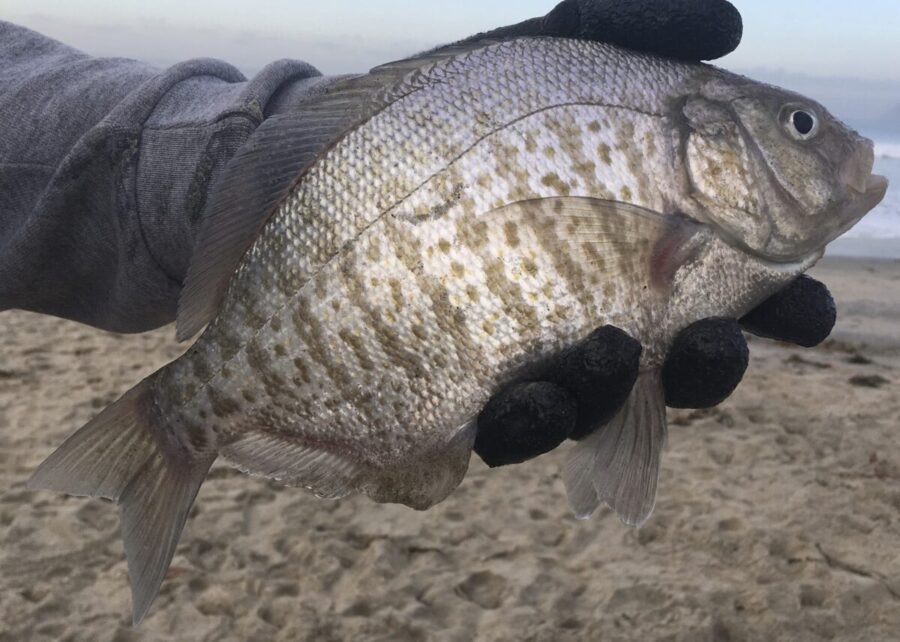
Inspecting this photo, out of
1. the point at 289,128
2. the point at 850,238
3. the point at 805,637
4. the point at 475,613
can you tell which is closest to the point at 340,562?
the point at 475,613

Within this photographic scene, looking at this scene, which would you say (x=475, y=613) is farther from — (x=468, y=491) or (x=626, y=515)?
(x=626, y=515)

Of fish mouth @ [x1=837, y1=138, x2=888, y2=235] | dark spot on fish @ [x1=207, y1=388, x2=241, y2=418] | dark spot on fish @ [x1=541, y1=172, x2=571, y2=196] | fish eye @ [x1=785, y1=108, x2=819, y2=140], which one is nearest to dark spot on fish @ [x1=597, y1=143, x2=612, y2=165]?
dark spot on fish @ [x1=541, y1=172, x2=571, y2=196]

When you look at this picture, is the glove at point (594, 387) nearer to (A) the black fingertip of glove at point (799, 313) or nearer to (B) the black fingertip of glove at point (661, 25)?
(A) the black fingertip of glove at point (799, 313)

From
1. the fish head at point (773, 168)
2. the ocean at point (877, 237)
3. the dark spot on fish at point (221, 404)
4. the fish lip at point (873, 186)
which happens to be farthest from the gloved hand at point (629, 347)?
the ocean at point (877, 237)

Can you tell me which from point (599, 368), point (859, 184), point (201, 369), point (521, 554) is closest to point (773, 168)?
point (859, 184)

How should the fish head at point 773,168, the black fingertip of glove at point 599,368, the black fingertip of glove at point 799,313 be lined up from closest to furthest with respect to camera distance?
1. the black fingertip of glove at point 599,368
2. the fish head at point 773,168
3. the black fingertip of glove at point 799,313

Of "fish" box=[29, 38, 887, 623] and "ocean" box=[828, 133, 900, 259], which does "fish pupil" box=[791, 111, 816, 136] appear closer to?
"fish" box=[29, 38, 887, 623]

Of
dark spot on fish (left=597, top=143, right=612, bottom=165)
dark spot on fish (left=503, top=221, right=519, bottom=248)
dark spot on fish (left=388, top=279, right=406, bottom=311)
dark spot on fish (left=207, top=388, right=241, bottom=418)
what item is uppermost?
dark spot on fish (left=597, top=143, right=612, bottom=165)
